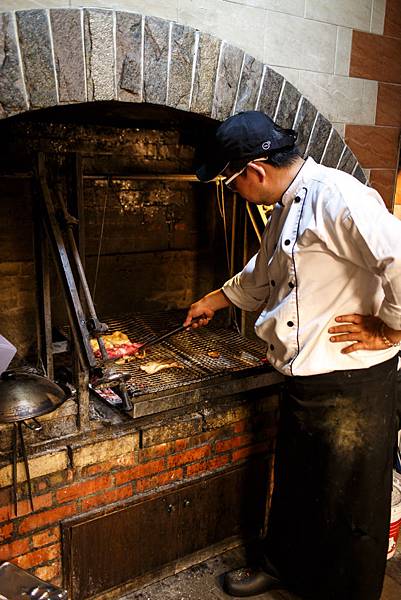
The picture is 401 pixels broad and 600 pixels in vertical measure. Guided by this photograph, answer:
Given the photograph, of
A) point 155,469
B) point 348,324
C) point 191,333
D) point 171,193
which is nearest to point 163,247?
point 171,193

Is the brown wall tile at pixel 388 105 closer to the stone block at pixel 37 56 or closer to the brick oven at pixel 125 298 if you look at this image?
the brick oven at pixel 125 298

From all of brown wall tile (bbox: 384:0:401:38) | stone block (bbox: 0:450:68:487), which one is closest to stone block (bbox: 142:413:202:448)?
stone block (bbox: 0:450:68:487)

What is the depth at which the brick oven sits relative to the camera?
266 cm

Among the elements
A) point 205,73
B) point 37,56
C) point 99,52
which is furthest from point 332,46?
point 37,56

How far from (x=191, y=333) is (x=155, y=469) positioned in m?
1.23

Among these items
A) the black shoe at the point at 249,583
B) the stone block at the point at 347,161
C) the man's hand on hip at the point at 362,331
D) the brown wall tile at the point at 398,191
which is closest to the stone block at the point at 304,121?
A: the stone block at the point at 347,161

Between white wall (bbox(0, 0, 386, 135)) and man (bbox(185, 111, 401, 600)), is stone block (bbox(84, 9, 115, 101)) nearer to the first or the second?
white wall (bbox(0, 0, 386, 135))

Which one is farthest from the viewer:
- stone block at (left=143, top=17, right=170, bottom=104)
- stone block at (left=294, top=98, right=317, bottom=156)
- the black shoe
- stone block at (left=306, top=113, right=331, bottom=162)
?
stone block at (left=306, top=113, right=331, bottom=162)

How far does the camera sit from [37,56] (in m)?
2.50

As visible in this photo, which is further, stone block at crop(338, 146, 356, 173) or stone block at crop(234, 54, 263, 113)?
stone block at crop(338, 146, 356, 173)

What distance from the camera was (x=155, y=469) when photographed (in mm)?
3100

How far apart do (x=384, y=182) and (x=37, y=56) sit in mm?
2724

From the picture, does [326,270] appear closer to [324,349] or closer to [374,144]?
[324,349]

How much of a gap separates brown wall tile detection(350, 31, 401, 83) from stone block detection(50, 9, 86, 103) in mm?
2028
